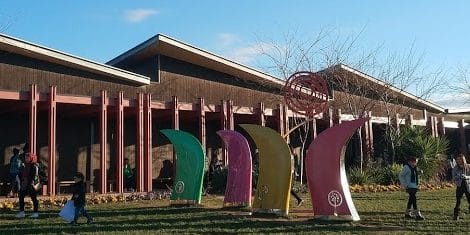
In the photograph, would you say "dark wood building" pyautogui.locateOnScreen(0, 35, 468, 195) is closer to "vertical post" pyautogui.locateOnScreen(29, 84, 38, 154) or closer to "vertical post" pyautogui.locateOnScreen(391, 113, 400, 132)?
"vertical post" pyautogui.locateOnScreen(29, 84, 38, 154)

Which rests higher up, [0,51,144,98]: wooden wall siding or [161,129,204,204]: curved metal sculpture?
[0,51,144,98]: wooden wall siding

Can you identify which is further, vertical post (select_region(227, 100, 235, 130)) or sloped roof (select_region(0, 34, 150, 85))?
vertical post (select_region(227, 100, 235, 130))

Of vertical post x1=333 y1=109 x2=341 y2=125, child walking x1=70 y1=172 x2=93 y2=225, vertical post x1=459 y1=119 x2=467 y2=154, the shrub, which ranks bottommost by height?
child walking x1=70 y1=172 x2=93 y2=225

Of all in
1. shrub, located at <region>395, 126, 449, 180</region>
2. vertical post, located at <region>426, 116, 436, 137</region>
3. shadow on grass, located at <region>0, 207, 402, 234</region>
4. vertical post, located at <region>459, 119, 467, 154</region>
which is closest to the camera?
shadow on grass, located at <region>0, 207, 402, 234</region>

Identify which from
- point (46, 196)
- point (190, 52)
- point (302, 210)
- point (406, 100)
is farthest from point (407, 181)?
point (406, 100)

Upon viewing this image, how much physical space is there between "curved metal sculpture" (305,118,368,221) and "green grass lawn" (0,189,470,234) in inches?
12.0

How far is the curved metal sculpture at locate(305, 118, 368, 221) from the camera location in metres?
11.2

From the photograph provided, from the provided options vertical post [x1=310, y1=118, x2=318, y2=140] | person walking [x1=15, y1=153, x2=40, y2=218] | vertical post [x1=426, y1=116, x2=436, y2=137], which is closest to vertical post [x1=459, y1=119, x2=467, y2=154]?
vertical post [x1=426, y1=116, x2=436, y2=137]

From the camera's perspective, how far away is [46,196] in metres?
16.4

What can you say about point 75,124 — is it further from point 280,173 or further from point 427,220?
point 427,220

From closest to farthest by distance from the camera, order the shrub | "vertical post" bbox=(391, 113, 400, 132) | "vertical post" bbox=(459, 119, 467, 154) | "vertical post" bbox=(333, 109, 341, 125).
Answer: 1. the shrub
2. "vertical post" bbox=(333, 109, 341, 125)
3. "vertical post" bbox=(391, 113, 400, 132)
4. "vertical post" bbox=(459, 119, 467, 154)

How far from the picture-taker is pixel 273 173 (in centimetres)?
1244

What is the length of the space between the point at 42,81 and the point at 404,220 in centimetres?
1270

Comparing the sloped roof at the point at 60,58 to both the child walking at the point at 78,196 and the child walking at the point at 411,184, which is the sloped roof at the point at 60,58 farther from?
the child walking at the point at 411,184
